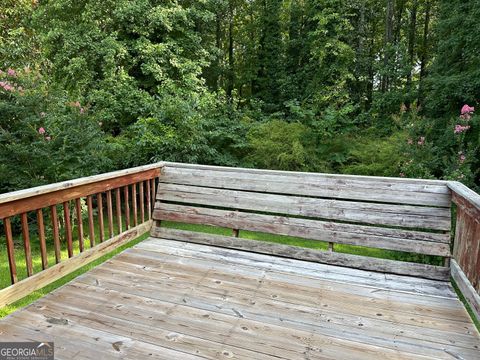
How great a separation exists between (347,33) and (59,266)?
10391mm

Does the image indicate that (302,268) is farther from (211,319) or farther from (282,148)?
(282,148)

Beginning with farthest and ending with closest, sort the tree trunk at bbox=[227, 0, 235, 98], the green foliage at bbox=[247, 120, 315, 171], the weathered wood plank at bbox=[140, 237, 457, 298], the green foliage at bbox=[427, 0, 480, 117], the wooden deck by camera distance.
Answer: the tree trunk at bbox=[227, 0, 235, 98] → the green foliage at bbox=[247, 120, 315, 171] → the green foliage at bbox=[427, 0, 480, 117] → the weathered wood plank at bbox=[140, 237, 457, 298] → the wooden deck

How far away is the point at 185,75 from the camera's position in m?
7.82

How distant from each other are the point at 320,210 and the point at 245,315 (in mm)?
1158

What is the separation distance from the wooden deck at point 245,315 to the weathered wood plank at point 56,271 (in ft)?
0.33

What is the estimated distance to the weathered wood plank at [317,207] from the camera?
2.58m

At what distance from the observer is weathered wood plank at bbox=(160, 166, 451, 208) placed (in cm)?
262

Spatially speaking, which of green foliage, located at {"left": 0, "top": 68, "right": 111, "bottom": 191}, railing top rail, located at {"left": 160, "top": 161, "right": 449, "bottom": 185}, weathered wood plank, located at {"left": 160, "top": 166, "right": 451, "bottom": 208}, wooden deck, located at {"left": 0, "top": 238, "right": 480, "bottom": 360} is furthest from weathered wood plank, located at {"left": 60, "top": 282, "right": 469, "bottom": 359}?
green foliage, located at {"left": 0, "top": 68, "right": 111, "bottom": 191}

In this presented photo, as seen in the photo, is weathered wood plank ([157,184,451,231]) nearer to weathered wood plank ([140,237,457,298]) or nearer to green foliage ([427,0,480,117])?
weathered wood plank ([140,237,457,298])

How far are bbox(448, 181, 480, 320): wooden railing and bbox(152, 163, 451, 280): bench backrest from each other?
0.11 metres

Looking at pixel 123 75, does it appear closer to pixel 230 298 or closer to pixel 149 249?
pixel 149 249

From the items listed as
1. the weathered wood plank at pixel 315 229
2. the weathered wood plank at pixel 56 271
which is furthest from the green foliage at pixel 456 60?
the weathered wood plank at pixel 56 271

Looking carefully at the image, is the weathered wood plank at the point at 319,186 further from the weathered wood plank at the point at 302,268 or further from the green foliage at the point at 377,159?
the green foliage at the point at 377,159

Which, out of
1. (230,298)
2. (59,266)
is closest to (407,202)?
(230,298)
